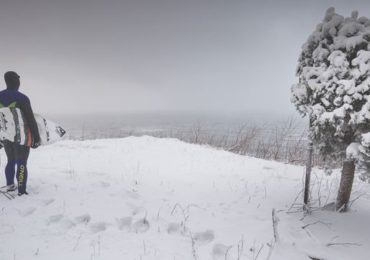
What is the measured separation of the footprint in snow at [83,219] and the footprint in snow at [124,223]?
0.45m

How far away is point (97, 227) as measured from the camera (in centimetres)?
379

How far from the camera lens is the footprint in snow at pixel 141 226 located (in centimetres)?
380

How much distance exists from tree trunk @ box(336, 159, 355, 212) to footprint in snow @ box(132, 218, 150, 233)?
3048mm

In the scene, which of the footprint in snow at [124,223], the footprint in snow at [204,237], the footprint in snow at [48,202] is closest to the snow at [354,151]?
the footprint in snow at [204,237]

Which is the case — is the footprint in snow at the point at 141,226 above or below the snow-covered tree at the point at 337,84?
below

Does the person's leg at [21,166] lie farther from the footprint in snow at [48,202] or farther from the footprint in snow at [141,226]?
the footprint in snow at [141,226]

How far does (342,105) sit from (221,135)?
456 inches

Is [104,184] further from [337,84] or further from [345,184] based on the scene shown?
[337,84]

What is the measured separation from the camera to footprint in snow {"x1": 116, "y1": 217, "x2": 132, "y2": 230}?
3.84 meters

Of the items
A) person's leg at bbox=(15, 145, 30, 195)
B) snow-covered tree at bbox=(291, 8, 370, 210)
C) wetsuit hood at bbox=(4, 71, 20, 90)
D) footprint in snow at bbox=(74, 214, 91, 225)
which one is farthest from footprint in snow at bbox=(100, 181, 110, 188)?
snow-covered tree at bbox=(291, 8, 370, 210)

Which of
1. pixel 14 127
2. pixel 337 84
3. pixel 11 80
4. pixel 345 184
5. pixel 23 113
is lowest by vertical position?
pixel 345 184

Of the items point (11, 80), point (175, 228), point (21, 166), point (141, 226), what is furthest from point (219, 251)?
point (11, 80)

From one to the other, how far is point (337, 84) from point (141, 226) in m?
3.42

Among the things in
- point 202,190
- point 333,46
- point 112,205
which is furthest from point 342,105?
point 112,205
